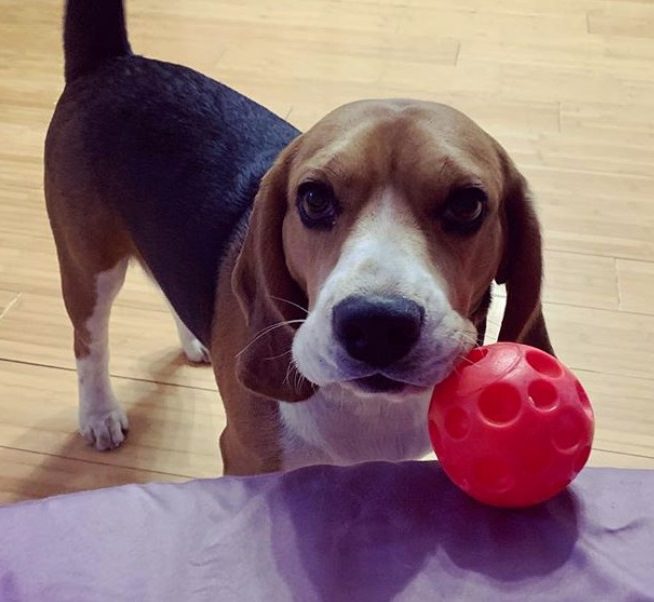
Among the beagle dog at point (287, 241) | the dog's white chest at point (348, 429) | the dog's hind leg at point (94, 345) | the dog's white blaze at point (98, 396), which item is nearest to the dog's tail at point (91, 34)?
the beagle dog at point (287, 241)

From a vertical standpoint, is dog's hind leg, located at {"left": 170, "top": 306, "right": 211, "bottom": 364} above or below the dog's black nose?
below

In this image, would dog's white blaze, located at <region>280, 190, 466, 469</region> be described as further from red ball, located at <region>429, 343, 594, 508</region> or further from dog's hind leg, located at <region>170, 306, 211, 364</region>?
dog's hind leg, located at <region>170, 306, 211, 364</region>

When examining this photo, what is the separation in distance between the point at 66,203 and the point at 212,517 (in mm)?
1198

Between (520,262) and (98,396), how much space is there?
1.25 meters

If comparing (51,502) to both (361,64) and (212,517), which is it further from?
(361,64)

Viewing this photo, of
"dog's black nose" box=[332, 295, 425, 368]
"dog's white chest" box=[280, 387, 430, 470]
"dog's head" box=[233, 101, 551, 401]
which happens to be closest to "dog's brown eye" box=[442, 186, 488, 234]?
"dog's head" box=[233, 101, 551, 401]

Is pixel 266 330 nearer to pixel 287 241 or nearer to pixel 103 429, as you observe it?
pixel 287 241

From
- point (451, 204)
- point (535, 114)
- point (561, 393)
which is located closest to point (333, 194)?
point (451, 204)

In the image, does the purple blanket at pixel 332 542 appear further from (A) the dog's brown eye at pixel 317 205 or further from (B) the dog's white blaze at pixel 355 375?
(A) the dog's brown eye at pixel 317 205

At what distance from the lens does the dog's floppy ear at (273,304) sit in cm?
166

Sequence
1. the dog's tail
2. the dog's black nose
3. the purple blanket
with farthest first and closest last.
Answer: the dog's tail < the dog's black nose < the purple blanket

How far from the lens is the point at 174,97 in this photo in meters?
2.05

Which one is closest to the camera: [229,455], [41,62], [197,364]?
[229,455]

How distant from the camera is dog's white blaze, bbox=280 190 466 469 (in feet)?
4.17
